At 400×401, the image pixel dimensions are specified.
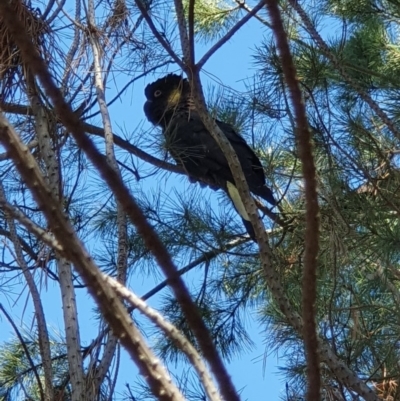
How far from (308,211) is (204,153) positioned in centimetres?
256

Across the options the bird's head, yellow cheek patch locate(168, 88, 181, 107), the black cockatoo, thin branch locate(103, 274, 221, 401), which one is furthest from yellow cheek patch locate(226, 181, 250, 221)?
thin branch locate(103, 274, 221, 401)

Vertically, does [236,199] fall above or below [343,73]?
above

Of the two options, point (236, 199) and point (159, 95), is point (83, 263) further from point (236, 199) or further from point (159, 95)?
point (159, 95)

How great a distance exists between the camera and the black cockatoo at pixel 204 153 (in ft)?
9.31

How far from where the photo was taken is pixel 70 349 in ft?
4.70

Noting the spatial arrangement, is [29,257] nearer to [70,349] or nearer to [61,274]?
[61,274]

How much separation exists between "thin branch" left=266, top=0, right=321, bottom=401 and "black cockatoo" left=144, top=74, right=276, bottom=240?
1978 millimetres

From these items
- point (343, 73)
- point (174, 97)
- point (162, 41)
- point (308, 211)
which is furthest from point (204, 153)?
point (308, 211)

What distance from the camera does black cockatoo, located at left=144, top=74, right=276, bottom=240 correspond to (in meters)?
2.84

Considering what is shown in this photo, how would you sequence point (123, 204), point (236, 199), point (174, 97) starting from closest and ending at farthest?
point (123, 204), point (236, 199), point (174, 97)

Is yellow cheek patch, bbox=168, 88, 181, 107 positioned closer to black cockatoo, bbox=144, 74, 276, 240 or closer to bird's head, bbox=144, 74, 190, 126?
black cockatoo, bbox=144, 74, 276, 240

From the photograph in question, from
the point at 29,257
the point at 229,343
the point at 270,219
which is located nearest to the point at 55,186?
the point at 29,257

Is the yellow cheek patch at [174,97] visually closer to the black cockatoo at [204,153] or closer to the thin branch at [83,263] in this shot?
the black cockatoo at [204,153]

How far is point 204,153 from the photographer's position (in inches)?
127
